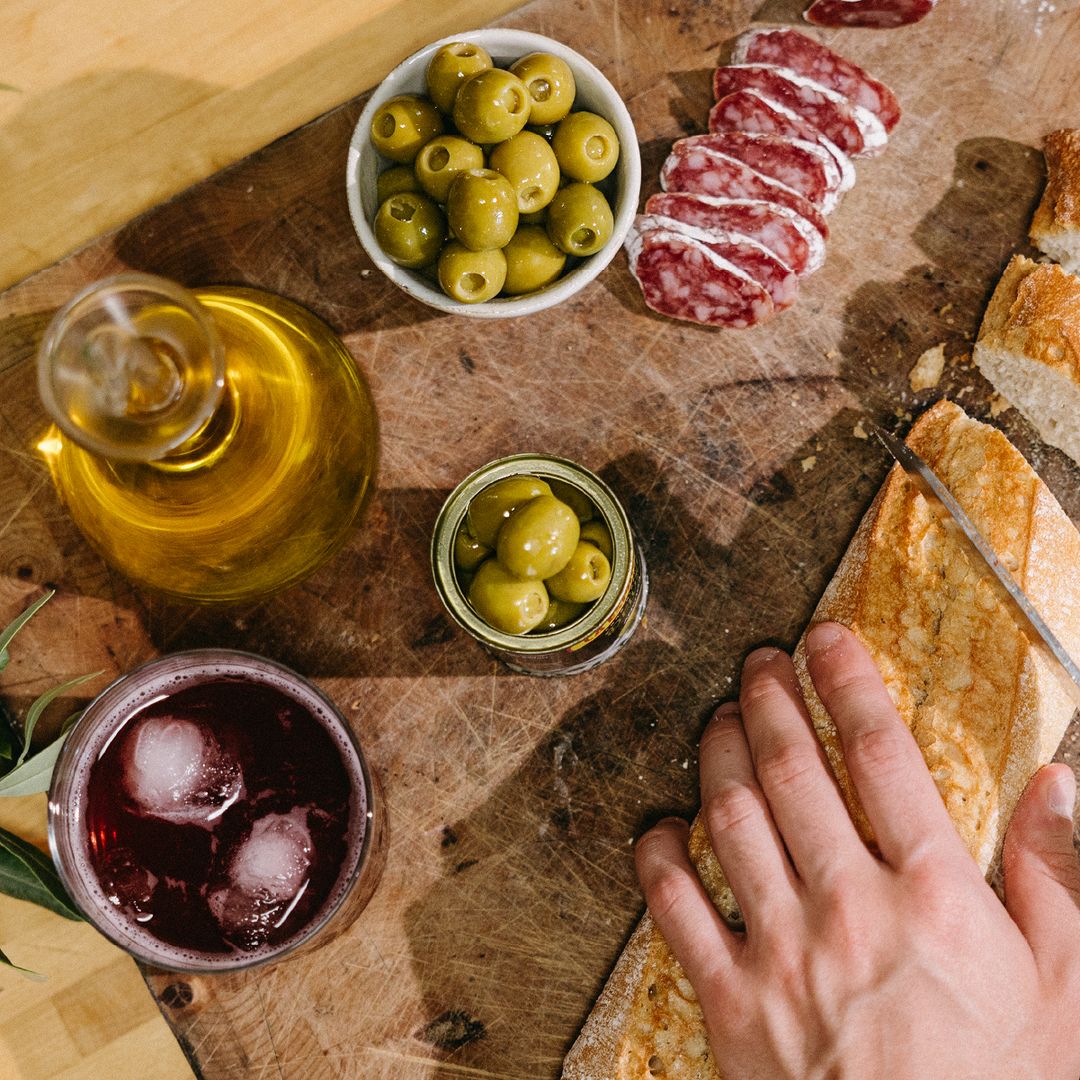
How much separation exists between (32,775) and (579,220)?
105 centimetres

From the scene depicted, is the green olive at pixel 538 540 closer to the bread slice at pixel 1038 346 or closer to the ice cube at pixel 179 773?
the ice cube at pixel 179 773

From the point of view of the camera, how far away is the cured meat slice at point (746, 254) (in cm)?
136

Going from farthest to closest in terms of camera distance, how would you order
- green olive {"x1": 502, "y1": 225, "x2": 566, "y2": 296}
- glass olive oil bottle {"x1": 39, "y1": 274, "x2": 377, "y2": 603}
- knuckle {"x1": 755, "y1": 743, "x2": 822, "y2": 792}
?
knuckle {"x1": 755, "y1": 743, "x2": 822, "y2": 792}, green olive {"x1": 502, "y1": 225, "x2": 566, "y2": 296}, glass olive oil bottle {"x1": 39, "y1": 274, "x2": 377, "y2": 603}

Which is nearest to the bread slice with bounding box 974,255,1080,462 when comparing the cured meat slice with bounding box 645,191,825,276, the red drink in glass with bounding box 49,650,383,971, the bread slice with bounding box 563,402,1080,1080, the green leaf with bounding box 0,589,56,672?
the bread slice with bounding box 563,402,1080,1080

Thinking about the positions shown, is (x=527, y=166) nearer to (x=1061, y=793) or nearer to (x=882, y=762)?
(x=882, y=762)

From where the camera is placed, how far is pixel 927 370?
4.74 feet

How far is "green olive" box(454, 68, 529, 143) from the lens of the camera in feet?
3.68

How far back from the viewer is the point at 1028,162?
1457 millimetres

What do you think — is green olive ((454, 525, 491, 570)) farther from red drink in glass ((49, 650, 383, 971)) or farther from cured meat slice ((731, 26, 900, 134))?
cured meat slice ((731, 26, 900, 134))

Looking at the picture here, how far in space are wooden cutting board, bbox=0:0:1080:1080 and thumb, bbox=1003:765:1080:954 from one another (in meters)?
0.13

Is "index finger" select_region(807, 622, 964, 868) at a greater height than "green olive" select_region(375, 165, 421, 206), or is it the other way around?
"green olive" select_region(375, 165, 421, 206)

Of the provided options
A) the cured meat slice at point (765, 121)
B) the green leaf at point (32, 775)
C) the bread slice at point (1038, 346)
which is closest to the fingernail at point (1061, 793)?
the bread slice at point (1038, 346)

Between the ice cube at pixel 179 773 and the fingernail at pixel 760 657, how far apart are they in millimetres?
734

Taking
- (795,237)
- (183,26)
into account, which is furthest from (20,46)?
(795,237)
